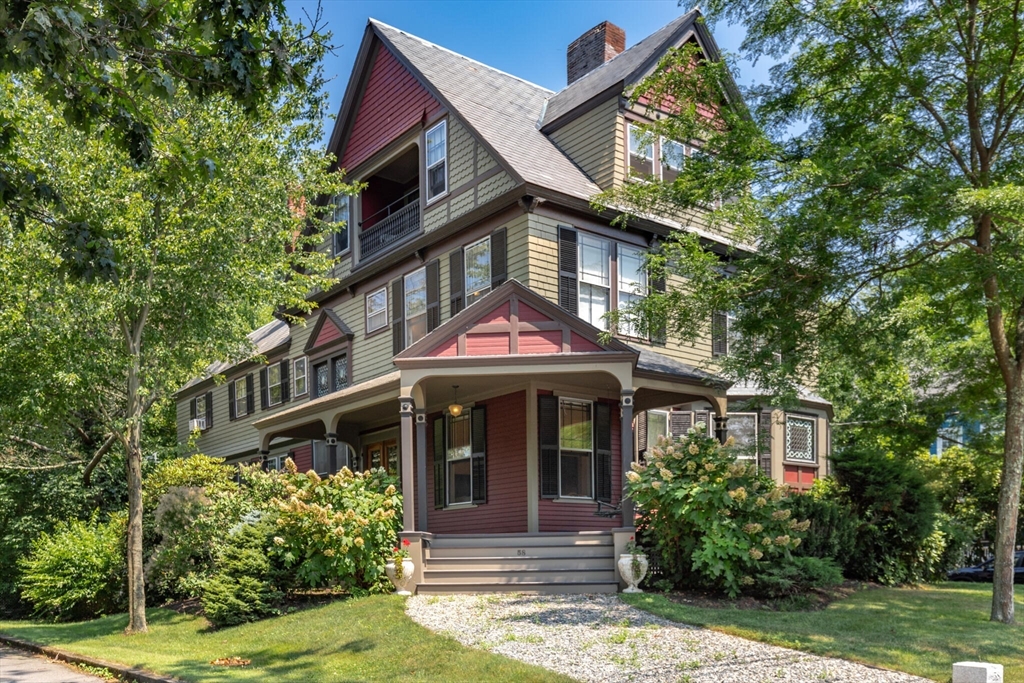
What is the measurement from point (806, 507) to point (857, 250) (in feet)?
15.0

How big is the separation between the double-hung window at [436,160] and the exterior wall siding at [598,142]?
2612 mm

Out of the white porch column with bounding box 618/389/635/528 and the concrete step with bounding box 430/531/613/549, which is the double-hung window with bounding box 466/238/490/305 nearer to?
the white porch column with bounding box 618/389/635/528

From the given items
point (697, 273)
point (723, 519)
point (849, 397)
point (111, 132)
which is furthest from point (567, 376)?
point (849, 397)

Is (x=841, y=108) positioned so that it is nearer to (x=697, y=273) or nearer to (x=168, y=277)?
(x=697, y=273)

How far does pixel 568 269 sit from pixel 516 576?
6185mm

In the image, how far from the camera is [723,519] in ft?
45.6

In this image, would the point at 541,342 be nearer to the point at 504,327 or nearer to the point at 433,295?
the point at 504,327

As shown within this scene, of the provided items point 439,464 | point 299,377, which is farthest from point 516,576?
point 299,377

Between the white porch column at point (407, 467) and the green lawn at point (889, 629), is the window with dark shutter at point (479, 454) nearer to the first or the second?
the white porch column at point (407, 467)

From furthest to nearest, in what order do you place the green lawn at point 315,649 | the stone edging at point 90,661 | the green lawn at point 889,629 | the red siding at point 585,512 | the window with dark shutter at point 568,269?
the window with dark shutter at point 568,269 → the red siding at point 585,512 → the stone edging at point 90,661 → the green lawn at point 315,649 → the green lawn at point 889,629

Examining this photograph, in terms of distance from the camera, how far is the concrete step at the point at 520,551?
15.3 meters

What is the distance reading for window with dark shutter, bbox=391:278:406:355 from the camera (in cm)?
2158

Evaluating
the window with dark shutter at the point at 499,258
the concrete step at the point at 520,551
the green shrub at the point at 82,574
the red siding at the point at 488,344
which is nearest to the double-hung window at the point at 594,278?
the window with dark shutter at the point at 499,258

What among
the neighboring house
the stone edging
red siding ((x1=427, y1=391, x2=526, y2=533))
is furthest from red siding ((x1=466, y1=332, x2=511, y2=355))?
the stone edging
